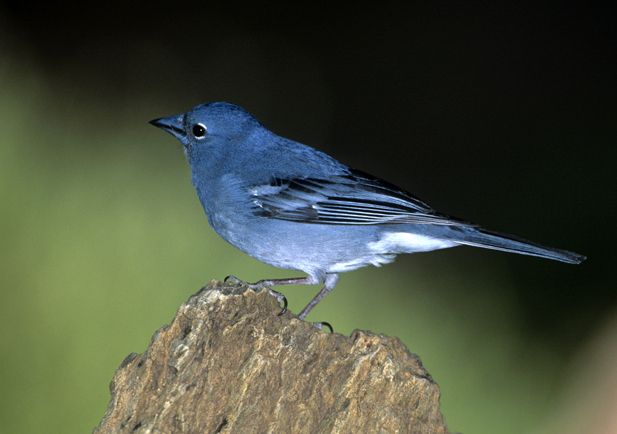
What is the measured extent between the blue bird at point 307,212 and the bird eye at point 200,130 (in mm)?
11

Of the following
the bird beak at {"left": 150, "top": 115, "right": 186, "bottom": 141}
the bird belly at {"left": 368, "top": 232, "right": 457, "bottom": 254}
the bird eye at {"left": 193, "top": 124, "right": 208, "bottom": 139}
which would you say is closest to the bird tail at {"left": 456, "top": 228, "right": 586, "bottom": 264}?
the bird belly at {"left": 368, "top": 232, "right": 457, "bottom": 254}

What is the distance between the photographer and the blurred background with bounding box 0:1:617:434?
5.98m

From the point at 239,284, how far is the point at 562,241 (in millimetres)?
4304

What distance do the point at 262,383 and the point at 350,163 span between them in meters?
5.40

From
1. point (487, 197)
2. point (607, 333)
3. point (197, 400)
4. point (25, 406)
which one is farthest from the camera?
point (487, 197)

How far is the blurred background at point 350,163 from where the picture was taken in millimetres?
5980

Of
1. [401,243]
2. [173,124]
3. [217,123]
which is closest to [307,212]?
[401,243]

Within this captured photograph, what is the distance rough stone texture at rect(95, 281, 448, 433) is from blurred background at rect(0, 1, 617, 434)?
7.04ft

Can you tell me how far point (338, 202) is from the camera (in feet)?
16.1

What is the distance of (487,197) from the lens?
8695 mm

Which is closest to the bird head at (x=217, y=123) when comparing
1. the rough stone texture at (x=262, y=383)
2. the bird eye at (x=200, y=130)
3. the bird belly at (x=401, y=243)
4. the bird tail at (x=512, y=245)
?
the bird eye at (x=200, y=130)

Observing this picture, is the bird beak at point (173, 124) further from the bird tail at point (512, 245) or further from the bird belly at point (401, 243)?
the bird tail at point (512, 245)

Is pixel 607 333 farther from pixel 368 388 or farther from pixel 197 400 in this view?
pixel 197 400

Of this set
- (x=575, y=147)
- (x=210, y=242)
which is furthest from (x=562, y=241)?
(x=210, y=242)
